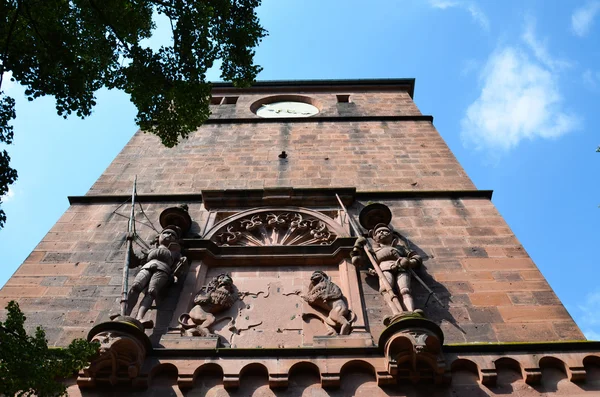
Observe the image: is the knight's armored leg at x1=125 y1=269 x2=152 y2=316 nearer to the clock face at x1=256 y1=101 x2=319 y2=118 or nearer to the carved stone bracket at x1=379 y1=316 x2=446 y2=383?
the carved stone bracket at x1=379 y1=316 x2=446 y2=383

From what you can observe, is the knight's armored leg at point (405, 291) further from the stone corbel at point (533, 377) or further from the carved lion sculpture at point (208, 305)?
the carved lion sculpture at point (208, 305)

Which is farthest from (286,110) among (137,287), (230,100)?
(137,287)

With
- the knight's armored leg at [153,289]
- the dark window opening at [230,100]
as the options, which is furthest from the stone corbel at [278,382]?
the dark window opening at [230,100]

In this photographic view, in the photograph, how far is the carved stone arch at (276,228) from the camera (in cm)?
815

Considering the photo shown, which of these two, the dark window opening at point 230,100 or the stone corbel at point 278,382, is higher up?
the dark window opening at point 230,100

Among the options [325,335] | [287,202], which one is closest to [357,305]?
[325,335]

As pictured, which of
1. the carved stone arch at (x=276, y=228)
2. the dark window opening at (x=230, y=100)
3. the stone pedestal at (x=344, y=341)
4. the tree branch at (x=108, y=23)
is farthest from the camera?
the dark window opening at (x=230, y=100)

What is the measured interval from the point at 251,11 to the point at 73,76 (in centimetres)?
256

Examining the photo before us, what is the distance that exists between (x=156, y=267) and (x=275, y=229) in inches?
83.3

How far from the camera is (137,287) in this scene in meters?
6.51

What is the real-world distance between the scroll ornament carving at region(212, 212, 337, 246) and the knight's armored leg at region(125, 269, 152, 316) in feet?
5.10

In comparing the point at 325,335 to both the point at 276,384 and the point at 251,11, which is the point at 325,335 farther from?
the point at 251,11

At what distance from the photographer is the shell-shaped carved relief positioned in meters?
8.16

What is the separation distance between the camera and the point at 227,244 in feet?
26.7
